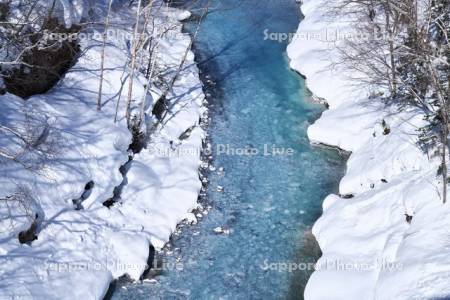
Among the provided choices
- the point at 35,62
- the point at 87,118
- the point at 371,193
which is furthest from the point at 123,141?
the point at 371,193

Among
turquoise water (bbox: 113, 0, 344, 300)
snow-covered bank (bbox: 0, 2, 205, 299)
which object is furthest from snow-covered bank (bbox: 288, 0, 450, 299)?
snow-covered bank (bbox: 0, 2, 205, 299)

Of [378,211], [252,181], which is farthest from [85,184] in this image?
[378,211]

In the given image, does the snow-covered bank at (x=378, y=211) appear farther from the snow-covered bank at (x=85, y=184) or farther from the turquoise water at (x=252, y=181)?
the snow-covered bank at (x=85, y=184)

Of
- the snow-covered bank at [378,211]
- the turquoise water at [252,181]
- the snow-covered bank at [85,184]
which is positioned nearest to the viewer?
the snow-covered bank at [378,211]

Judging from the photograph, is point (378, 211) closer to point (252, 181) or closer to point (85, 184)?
point (252, 181)

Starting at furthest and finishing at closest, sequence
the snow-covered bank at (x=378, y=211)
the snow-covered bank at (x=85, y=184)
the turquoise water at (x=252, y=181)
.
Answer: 1. the turquoise water at (x=252, y=181)
2. the snow-covered bank at (x=85, y=184)
3. the snow-covered bank at (x=378, y=211)

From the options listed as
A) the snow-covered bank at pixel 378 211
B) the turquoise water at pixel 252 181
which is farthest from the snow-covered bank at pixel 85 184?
the snow-covered bank at pixel 378 211

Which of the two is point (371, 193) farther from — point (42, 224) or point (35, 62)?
→ point (35, 62)
